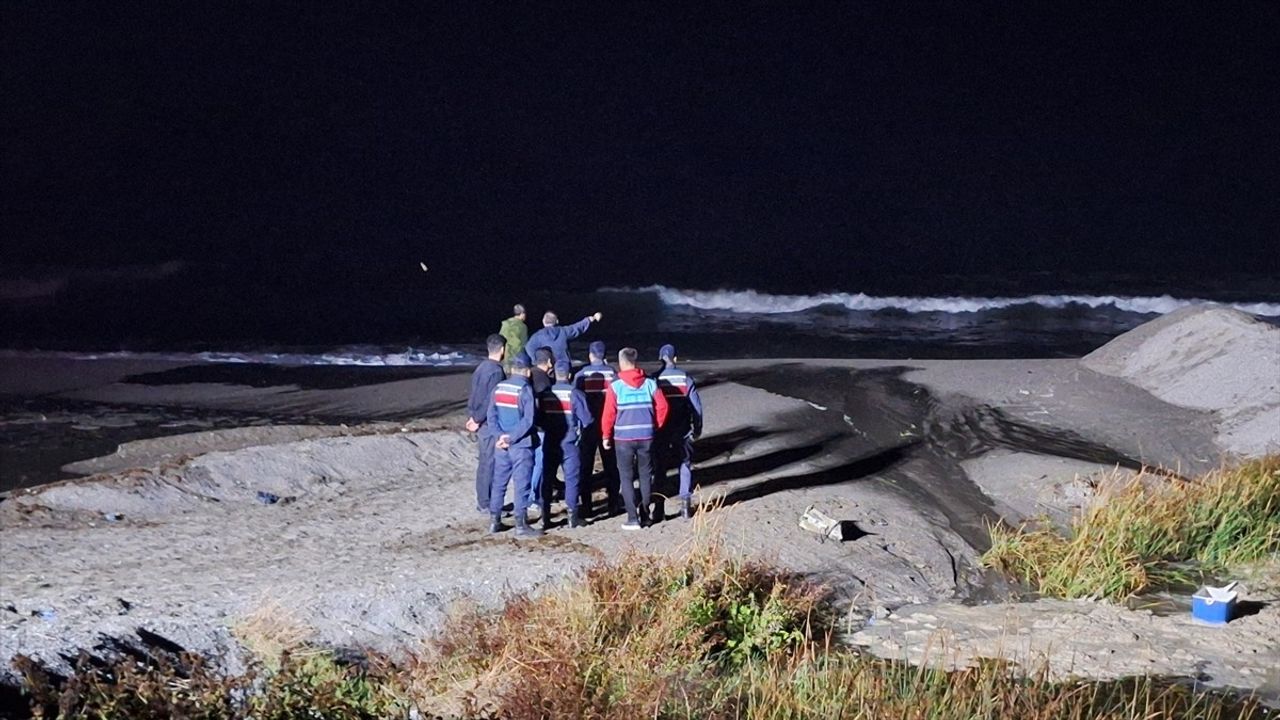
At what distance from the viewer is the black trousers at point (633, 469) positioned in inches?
428

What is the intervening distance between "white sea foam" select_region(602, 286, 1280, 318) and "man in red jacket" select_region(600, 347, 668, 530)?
32.7 m

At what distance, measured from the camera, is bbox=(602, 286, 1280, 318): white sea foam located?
1722 inches

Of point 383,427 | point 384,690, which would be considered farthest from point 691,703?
point 383,427

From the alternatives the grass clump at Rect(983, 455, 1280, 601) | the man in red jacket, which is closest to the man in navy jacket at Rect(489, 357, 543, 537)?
the man in red jacket

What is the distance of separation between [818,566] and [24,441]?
35.0 ft

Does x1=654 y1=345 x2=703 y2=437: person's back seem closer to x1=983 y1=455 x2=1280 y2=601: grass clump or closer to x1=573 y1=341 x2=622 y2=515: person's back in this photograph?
x1=573 y1=341 x2=622 y2=515: person's back

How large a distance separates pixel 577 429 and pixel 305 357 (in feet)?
59.3

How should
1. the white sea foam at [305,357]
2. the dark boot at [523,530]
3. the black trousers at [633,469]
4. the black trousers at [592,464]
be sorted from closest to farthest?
the black trousers at [633,469]
the dark boot at [523,530]
the black trousers at [592,464]
the white sea foam at [305,357]

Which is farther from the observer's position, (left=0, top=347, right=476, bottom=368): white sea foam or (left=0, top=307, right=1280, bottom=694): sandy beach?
(left=0, top=347, right=476, bottom=368): white sea foam

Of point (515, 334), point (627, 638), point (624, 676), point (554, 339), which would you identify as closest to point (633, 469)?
point (554, 339)

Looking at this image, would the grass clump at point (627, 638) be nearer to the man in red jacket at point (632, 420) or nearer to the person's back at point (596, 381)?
the man in red jacket at point (632, 420)

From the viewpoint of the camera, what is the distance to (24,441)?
51.7 feet

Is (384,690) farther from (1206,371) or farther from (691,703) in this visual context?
(1206,371)

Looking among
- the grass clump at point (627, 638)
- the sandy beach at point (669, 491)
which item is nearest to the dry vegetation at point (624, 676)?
the grass clump at point (627, 638)
